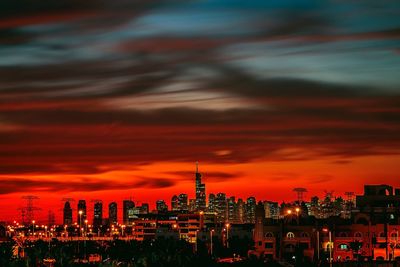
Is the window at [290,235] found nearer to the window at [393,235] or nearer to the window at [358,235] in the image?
the window at [358,235]

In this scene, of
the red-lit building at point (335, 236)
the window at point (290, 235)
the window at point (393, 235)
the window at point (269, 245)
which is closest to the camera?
the red-lit building at point (335, 236)

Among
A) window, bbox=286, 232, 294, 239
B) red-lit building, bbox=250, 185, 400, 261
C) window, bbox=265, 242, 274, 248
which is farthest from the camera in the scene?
window, bbox=265, 242, 274, 248

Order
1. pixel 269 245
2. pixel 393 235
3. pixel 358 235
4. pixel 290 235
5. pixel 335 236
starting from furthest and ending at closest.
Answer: pixel 269 245
pixel 290 235
pixel 335 236
pixel 358 235
pixel 393 235

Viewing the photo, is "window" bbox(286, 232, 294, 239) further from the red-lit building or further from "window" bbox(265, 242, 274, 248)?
"window" bbox(265, 242, 274, 248)

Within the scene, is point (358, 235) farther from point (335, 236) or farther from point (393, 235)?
point (393, 235)

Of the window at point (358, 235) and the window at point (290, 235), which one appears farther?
the window at point (290, 235)

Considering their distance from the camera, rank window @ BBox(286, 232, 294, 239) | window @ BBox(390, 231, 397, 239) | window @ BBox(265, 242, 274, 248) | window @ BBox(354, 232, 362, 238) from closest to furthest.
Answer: window @ BBox(390, 231, 397, 239) < window @ BBox(354, 232, 362, 238) < window @ BBox(286, 232, 294, 239) < window @ BBox(265, 242, 274, 248)

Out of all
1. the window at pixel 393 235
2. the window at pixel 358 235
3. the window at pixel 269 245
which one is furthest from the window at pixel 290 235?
the window at pixel 393 235

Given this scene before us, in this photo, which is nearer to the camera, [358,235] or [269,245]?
[358,235]

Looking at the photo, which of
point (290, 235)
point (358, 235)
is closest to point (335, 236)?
point (358, 235)

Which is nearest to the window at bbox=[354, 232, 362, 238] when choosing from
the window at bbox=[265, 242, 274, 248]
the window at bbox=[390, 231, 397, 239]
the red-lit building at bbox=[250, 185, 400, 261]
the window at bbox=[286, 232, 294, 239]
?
the red-lit building at bbox=[250, 185, 400, 261]

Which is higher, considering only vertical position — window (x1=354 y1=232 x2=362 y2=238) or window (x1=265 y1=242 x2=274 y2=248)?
window (x1=354 y1=232 x2=362 y2=238)

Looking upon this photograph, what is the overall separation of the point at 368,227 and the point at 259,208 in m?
15.0

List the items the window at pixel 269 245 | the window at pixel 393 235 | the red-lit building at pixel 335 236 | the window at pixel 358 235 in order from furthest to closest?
the window at pixel 269 245
the window at pixel 358 235
the window at pixel 393 235
the red-lit building at pixel 335 236
